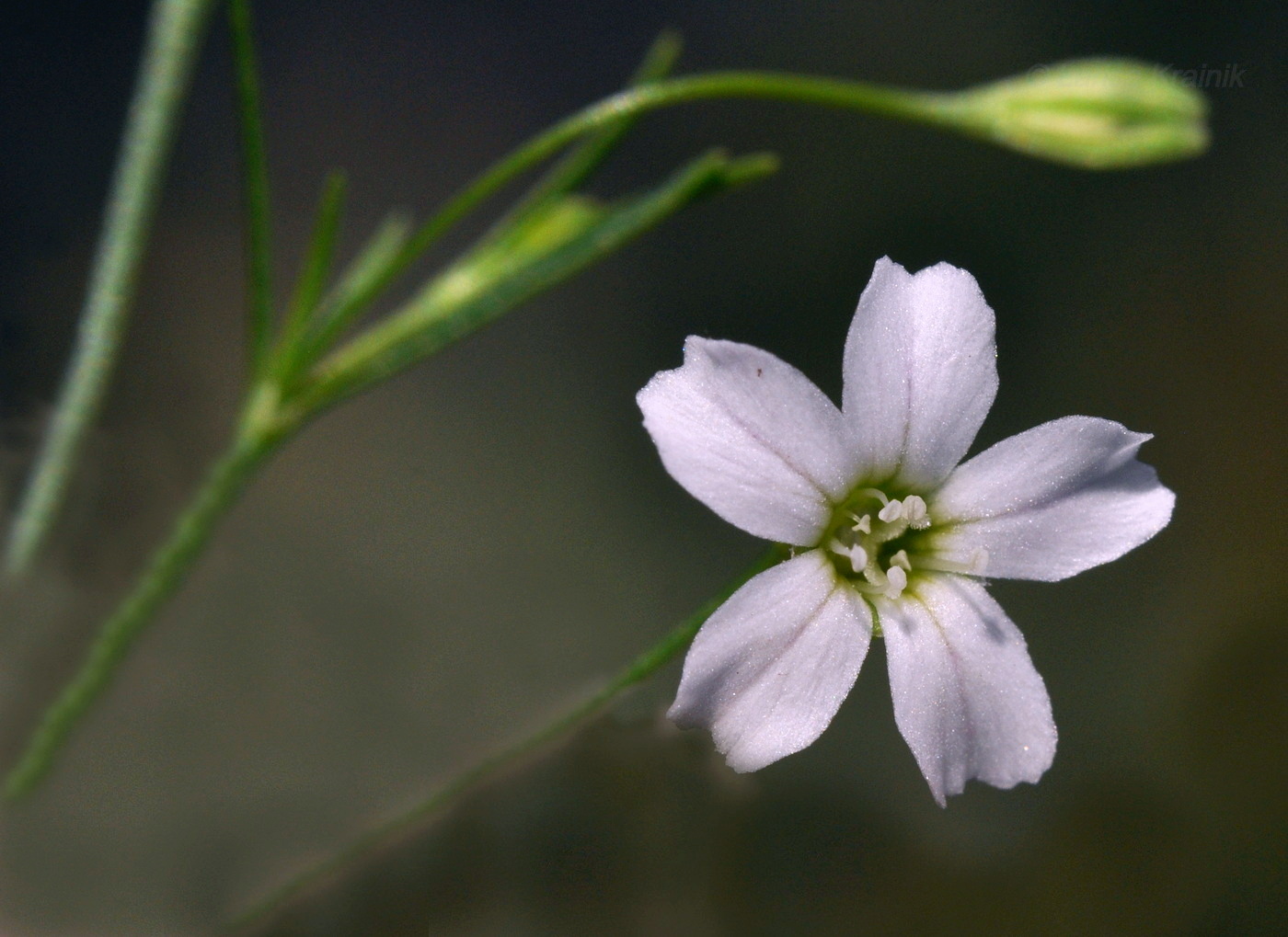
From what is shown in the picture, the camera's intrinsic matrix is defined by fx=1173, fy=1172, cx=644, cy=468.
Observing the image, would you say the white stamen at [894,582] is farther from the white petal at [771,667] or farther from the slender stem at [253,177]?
the slender stem at [253,177]

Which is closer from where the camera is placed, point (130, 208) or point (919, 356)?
point (919, 356)

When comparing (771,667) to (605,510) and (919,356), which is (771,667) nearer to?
(919,356)

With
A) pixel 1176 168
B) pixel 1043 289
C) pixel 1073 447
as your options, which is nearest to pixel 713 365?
pixel 1073 447

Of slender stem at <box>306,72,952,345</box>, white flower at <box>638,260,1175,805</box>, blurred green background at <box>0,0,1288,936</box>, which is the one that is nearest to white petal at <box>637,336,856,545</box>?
white flower at <box>638,260,1175,805</box>

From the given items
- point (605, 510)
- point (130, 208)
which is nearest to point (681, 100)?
point (130, 208)

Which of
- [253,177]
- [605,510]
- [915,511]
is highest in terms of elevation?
[605,510]

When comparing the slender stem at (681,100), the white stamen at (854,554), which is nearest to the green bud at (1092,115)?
the slender stem at (681,100)
